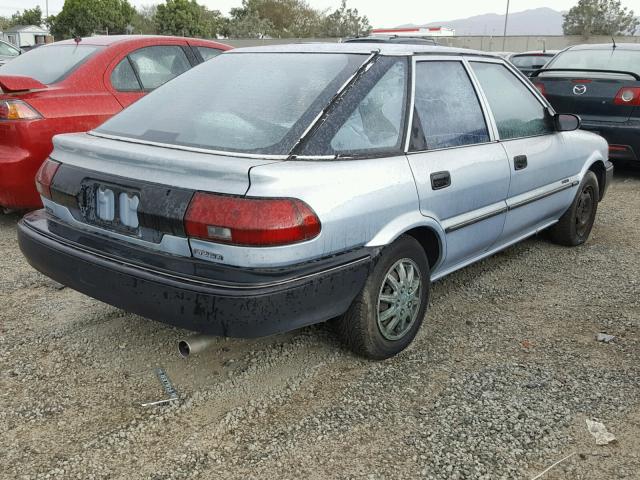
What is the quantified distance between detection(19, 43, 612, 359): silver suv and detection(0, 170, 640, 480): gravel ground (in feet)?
1.12

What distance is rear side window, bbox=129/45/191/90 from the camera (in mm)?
5637

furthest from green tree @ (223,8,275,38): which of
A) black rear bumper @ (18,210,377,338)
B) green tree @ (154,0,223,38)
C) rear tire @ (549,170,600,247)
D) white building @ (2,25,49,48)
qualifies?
black rear bumper @ (18,210,377,338)

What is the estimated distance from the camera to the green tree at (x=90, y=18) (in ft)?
195

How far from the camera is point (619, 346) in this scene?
11.1ft

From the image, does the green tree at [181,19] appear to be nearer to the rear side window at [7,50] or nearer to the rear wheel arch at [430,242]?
the rear side window at [7,50]

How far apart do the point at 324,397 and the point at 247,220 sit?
96 centimetres

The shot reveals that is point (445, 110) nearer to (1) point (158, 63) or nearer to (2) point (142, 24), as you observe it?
(1) point (158, 63)

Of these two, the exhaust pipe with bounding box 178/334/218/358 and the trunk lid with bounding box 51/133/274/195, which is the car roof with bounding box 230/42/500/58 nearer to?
the trunk lid with bounding box 51/133/274/195

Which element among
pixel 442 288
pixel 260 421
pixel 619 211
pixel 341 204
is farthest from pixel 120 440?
pixel 619 211

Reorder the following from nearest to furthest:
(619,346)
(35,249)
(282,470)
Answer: (282,470) → (35,249) → (619,346)

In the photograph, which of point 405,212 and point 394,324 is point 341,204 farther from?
point 394,324

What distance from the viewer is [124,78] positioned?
5.49 m

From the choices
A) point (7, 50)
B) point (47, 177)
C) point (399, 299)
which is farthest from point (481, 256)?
point (7, 50)

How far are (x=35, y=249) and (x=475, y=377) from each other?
2.17 m
